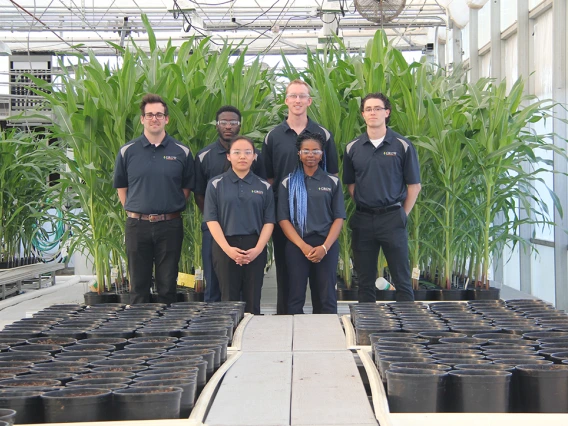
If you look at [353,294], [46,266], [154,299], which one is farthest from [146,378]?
[46,266]

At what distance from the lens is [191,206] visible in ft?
14.1

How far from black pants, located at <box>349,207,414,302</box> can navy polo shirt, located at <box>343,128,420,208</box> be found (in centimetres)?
8

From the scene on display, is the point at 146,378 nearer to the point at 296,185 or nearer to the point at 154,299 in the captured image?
the point at 296,185

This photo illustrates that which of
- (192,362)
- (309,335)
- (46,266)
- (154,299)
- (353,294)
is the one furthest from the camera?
(46,266)

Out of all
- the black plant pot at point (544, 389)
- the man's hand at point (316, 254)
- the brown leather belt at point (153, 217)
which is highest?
the brown leather belt at point (153, 217)

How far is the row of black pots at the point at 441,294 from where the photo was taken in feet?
14.0

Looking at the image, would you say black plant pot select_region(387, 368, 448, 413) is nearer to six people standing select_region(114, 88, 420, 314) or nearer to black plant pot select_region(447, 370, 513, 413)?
black plant pot select_region(447, 370, 513, 413)

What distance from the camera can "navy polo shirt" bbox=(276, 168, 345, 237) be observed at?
366 cm

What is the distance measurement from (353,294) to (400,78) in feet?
4.08

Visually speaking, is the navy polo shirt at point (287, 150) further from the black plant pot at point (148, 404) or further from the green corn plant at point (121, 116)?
the black plant pot at point (148, 404)

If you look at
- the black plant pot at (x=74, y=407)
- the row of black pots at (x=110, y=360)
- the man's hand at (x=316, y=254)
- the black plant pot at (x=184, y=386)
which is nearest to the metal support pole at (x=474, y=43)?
the man's hand at (x=316, y=254)

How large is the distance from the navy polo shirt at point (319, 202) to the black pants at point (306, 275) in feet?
0.19

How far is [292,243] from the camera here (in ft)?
12.0

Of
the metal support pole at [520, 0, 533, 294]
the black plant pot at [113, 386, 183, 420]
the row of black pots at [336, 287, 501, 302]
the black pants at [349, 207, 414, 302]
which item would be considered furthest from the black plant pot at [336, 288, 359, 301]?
the black plant pot at [113, 386, 183, 420]
